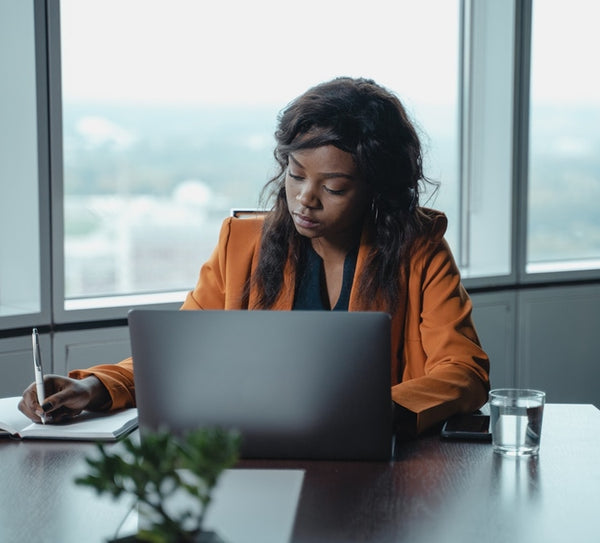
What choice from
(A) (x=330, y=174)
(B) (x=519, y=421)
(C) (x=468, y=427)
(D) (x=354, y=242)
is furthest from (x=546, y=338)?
(B) (x=519, y=421)

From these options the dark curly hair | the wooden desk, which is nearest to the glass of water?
the wooden desk

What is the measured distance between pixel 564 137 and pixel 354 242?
2292 mm

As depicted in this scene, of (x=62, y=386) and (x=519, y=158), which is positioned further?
(x=519, y=158)

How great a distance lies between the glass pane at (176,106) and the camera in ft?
9.82

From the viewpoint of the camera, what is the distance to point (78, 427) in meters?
1.49

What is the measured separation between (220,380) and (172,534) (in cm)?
52

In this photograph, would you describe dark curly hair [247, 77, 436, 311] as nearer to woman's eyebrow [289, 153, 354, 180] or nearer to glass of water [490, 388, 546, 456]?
woman's eyebrow [289, 153, 354, 180]

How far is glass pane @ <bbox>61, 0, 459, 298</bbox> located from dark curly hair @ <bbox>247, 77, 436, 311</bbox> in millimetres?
976

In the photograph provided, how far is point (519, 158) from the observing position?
370 cm

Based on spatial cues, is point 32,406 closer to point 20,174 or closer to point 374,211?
point 374,211

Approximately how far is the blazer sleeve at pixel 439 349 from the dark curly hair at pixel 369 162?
Result: 0.06m

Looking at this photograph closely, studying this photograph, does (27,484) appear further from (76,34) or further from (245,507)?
(76,34)

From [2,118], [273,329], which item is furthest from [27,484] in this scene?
[2,118]

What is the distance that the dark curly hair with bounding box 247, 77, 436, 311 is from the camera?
185cm
